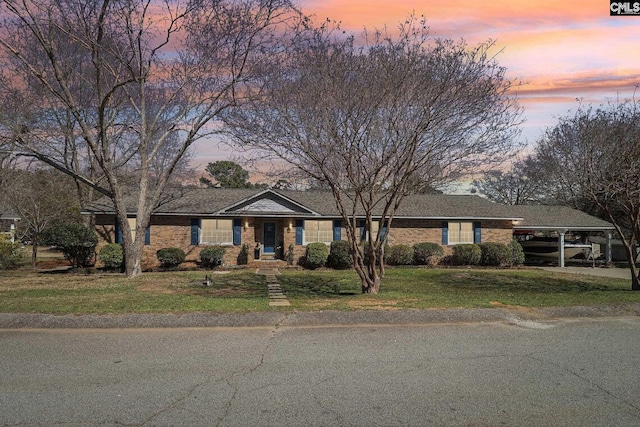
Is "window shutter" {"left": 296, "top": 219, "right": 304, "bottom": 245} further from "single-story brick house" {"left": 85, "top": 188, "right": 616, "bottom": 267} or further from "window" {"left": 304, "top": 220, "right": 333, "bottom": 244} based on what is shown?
"window" {"left": 304, "top": 220, "right": 333, "bottom": 244}

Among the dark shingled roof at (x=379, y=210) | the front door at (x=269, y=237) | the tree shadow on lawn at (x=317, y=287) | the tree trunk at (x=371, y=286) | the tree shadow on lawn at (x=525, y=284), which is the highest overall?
the dark shingled roof at (x=379, y=210)

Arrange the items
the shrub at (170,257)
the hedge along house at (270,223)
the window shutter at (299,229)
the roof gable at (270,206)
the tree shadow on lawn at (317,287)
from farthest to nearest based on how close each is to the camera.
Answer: the window shutter at (299,229)
the roof gable at (270,206)
the hedge along house at (270,223)
the shrub at (170,257)
the tree shadow on lawn at (317,287)

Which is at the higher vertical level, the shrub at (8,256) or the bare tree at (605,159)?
the bare tree at (605,159)

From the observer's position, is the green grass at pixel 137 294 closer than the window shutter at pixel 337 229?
Yes

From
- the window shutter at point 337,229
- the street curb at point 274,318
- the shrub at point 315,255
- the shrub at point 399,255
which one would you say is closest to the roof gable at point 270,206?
the window shutter at point 337,229


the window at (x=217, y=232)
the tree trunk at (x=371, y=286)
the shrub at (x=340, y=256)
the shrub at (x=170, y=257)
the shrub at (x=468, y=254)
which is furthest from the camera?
the shrub at (x=468, y=254)

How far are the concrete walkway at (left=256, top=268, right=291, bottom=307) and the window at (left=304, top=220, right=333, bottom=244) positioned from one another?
3.28 metres

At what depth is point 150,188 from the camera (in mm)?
26891

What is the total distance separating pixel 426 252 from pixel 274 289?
1195 centimetres

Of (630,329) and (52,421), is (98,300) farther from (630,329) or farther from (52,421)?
(630,329)

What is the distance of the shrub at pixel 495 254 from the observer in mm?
26344

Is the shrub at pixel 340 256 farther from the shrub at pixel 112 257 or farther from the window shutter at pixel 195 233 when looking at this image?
the shrub at pixel 112 257

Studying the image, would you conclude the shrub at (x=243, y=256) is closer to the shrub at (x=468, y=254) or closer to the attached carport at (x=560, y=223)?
the shrub at (x=468, y=254)

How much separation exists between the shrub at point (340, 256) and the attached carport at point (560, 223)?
1055 centimetres
